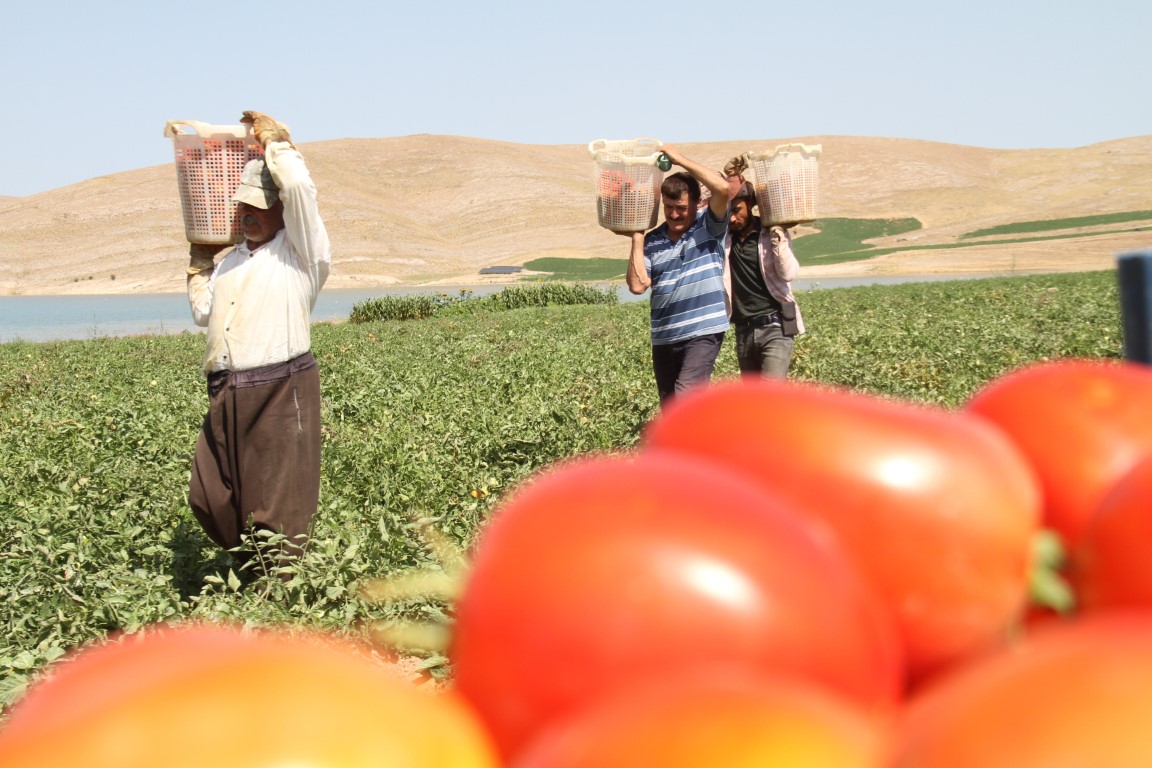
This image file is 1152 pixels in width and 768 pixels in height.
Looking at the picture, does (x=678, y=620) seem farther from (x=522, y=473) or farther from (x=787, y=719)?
(x=522, y=473)

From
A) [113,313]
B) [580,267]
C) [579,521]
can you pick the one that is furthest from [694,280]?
[580,267]

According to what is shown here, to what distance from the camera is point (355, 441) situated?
7.50 meters

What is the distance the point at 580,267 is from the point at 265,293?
7300 centimetres

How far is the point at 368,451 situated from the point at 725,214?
2.99m

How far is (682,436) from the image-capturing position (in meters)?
0.84

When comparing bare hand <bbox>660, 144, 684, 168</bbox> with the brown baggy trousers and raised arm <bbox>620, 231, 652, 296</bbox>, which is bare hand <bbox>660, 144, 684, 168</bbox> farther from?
the brown baggy trousers

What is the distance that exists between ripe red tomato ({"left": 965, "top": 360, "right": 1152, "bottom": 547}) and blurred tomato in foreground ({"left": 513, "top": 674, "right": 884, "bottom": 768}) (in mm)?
405

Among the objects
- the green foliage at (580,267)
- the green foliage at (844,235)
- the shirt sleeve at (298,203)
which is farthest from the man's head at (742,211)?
the green foliage at (844,235)

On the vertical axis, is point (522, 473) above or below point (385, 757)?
below

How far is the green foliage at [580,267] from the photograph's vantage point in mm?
71669

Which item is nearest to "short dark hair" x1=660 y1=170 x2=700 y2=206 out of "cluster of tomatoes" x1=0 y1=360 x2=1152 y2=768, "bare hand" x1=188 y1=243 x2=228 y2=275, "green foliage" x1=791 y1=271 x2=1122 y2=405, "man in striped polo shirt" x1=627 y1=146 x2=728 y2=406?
"man in striped polo shirt" x1=627 y1=146 x2=728 y2=406

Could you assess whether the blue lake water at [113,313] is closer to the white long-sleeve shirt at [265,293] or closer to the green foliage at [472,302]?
the green foliage at [472,302]

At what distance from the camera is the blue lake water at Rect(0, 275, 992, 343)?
114ft

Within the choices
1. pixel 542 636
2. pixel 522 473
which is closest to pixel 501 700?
pixel 542 636
